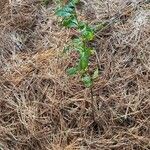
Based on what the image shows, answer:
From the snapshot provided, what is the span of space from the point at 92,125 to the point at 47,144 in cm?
28

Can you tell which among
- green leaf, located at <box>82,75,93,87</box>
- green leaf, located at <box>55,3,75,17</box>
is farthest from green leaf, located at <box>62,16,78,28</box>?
green leaf, located at <box>82,75,93,87</box>

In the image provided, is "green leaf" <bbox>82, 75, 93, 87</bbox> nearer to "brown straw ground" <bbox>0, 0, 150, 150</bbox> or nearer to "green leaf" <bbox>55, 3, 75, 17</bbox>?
"brown straw ground" <bbox>0, 0, 150, 150</bbox>

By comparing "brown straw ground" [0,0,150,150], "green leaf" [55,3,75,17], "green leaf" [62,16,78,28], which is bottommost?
"brown straw ground" [0,0,150,150]

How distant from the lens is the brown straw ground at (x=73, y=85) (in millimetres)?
2205

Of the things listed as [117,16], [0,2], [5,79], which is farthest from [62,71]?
[0,2]

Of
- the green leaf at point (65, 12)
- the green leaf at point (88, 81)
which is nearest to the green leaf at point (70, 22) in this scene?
the green leaf at point (65, 12)

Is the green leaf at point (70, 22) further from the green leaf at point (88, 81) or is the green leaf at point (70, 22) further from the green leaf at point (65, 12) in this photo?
the green leaf at point (88, 81)

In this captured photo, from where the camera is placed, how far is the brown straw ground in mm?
2205

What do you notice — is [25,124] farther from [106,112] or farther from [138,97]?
[138,97]

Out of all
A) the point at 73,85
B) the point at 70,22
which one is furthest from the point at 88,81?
the point at 70,22

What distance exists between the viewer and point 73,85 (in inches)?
93.4

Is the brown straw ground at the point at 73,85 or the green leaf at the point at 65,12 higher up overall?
the green leaf at the point at 65,12

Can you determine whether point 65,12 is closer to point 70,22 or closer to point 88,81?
point 70,22

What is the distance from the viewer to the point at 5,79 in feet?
8.13
